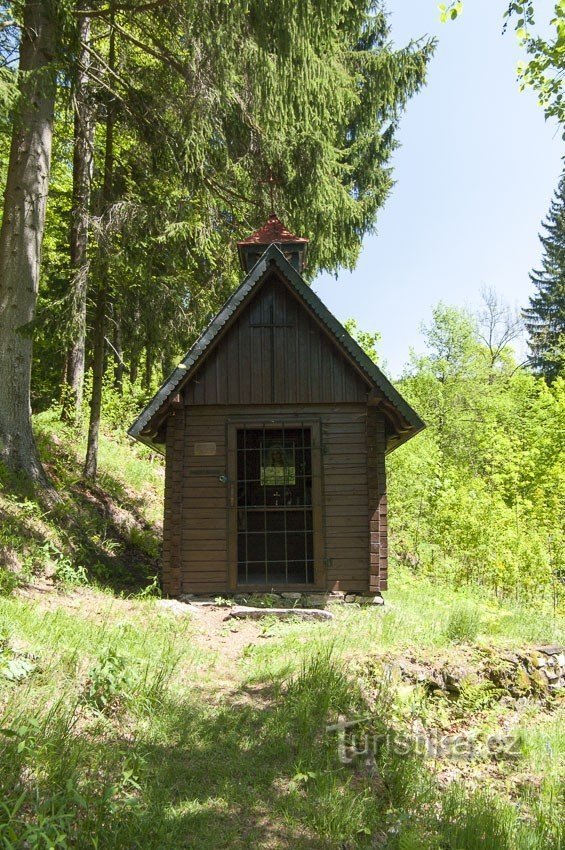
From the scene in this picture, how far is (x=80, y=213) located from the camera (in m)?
12.1

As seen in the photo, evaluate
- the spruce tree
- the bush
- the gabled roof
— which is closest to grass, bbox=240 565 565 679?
the bush

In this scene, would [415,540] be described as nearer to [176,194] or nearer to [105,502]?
[105,502]

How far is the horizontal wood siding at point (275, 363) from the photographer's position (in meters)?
9.69

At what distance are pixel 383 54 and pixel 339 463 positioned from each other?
10.3 m

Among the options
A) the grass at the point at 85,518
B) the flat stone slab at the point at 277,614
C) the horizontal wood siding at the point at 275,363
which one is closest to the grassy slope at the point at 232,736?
the grass at the point at 85,518

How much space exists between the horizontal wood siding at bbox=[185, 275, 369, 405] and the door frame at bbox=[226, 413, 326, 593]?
0.31 metres

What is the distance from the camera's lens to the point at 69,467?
1370 cm

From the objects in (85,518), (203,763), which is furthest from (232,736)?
(85,518)

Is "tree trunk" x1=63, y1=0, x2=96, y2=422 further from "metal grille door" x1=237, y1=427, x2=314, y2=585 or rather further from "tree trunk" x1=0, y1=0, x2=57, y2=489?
"metal grille door" x1=237, y1=427, x2=314, y2=585

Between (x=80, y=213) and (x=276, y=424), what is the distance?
615 centimetres

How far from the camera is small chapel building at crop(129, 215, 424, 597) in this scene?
9359 mm

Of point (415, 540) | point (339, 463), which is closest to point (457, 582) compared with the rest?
point (415, 540)

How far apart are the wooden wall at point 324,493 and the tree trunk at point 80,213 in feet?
11.6

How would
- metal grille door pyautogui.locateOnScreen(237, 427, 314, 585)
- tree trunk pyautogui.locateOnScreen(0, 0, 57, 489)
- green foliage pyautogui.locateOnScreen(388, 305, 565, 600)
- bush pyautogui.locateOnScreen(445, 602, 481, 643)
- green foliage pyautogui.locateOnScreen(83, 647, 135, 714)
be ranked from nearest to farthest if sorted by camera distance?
green foliage pyautogui.locateOnScreen(83, 647, 135, 714) < bush pyautogui.locateOnScreen(445, 602, 481, 643) < tree trunk pyautogui.locateOnScreen(0, 0, 57, 489) < metal grille door pyautogui.locateOnScreen(237, 427, 314, 585) < green foliage pyautogui.locateOnScreen(388, 305, 565, 600)
